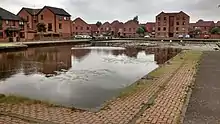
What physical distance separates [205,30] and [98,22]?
52652 millimetres

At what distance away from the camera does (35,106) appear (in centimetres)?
793

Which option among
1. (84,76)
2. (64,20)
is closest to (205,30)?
(64,20)

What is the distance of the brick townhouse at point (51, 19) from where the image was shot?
7469cm

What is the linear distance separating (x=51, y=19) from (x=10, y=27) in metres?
20.8

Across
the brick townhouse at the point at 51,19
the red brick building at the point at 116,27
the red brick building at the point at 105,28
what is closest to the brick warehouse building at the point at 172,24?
the red brick building at the point at 116,27

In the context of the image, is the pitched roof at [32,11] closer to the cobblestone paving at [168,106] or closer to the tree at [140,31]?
the tree at [140,31]

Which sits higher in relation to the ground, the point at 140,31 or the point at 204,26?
the point at 204,26

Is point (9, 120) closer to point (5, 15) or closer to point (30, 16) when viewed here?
point (5, 15)

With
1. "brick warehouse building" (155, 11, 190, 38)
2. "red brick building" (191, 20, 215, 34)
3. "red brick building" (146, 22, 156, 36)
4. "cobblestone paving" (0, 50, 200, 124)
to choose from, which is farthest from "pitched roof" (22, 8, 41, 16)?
"cobblestone paving" (0, 50, 200, 124)

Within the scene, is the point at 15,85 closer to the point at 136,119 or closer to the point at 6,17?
the point at 136,119

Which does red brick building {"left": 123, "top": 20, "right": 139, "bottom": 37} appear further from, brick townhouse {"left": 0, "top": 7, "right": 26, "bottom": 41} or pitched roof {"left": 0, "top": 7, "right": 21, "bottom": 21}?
pitched roof {"left": 0, "top": 7, "right": 21, "bottom": 21}

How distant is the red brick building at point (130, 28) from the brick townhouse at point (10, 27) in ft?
190

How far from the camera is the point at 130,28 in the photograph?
113m

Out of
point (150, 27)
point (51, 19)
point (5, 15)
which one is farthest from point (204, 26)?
point (5, 15)
